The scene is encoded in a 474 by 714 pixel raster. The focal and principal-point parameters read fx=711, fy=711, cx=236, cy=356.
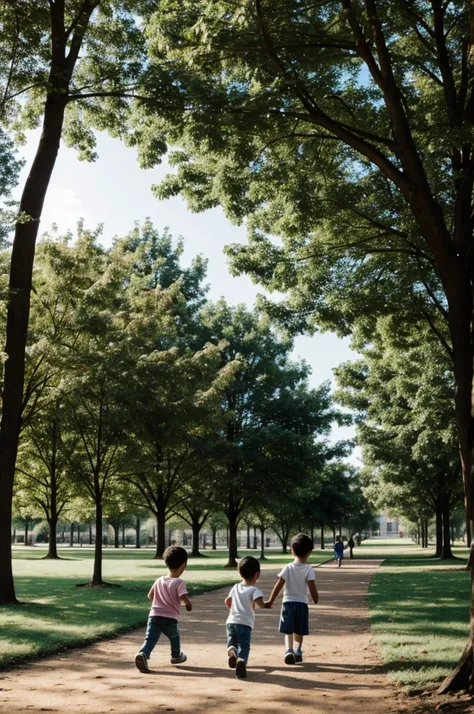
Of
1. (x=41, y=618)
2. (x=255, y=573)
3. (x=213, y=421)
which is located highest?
(x=213, y=421)

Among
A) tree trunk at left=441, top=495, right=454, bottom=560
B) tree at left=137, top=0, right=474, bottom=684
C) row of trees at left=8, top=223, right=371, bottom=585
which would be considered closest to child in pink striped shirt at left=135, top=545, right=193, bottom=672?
tree at left=137, top=0, right=474, bottom=684

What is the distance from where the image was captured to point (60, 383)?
17.5 meters

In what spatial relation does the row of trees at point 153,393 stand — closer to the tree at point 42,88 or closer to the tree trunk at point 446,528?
A: the tree at point 42,88

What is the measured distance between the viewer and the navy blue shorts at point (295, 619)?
7758 millimetres

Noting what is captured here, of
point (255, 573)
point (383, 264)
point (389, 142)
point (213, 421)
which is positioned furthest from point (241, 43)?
point (213, 421)

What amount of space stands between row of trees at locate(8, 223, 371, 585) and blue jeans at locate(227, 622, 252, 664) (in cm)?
1028

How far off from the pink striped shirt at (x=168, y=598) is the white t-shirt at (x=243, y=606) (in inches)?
21.8

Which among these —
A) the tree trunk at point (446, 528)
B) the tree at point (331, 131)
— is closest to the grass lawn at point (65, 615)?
the tree at point (331, 131)

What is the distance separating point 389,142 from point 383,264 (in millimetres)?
7327

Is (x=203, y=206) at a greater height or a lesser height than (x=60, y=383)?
greater

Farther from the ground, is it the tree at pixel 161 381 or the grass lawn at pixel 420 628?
the tree at pixel 161 381

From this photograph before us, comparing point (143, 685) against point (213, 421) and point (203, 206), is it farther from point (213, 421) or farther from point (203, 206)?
point (213, 421)

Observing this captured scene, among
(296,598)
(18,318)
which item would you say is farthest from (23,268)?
(296,598)

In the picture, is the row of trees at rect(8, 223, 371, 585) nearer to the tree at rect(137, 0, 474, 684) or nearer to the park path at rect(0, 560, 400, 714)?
the tree at rect(137, 0, 474, 684)
